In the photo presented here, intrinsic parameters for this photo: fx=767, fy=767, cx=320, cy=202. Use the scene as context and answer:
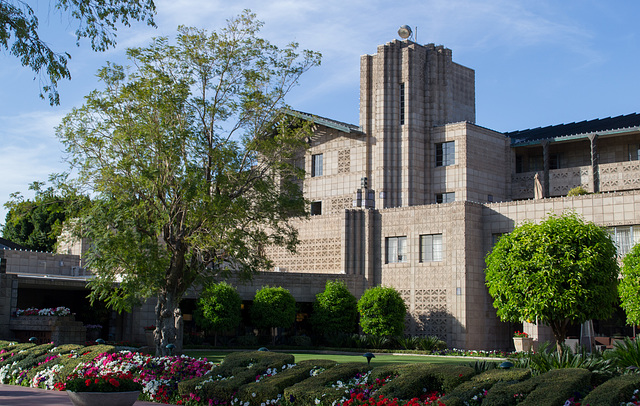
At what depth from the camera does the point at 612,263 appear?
2389cm

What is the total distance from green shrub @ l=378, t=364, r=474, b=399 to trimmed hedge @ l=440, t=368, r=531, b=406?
0.88 ft

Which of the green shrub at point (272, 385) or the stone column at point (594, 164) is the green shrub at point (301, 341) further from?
the green shrub at point (272, 385)

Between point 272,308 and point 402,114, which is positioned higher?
point 402,114

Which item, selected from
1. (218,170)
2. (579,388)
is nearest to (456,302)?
(218,170)

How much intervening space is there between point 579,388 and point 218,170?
13575mm

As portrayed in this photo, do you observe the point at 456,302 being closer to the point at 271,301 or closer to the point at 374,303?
the point at 374,303

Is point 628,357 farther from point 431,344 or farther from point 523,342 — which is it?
point 431,344

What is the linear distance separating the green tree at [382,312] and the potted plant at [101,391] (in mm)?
22518

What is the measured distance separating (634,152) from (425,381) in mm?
34709

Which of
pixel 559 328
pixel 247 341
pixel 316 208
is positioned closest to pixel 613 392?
pixel 559 328

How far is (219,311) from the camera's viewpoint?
115 feet

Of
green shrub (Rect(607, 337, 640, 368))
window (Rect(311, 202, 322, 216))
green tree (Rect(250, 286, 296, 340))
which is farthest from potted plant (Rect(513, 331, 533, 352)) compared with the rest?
window (Rect(311, 202, 322, 216))

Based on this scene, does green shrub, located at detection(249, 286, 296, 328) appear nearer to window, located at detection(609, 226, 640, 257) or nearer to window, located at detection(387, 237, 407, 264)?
window, located at detection(387, 237, 407, 264)

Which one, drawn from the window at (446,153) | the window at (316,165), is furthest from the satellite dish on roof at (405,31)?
the window at (316,165)
